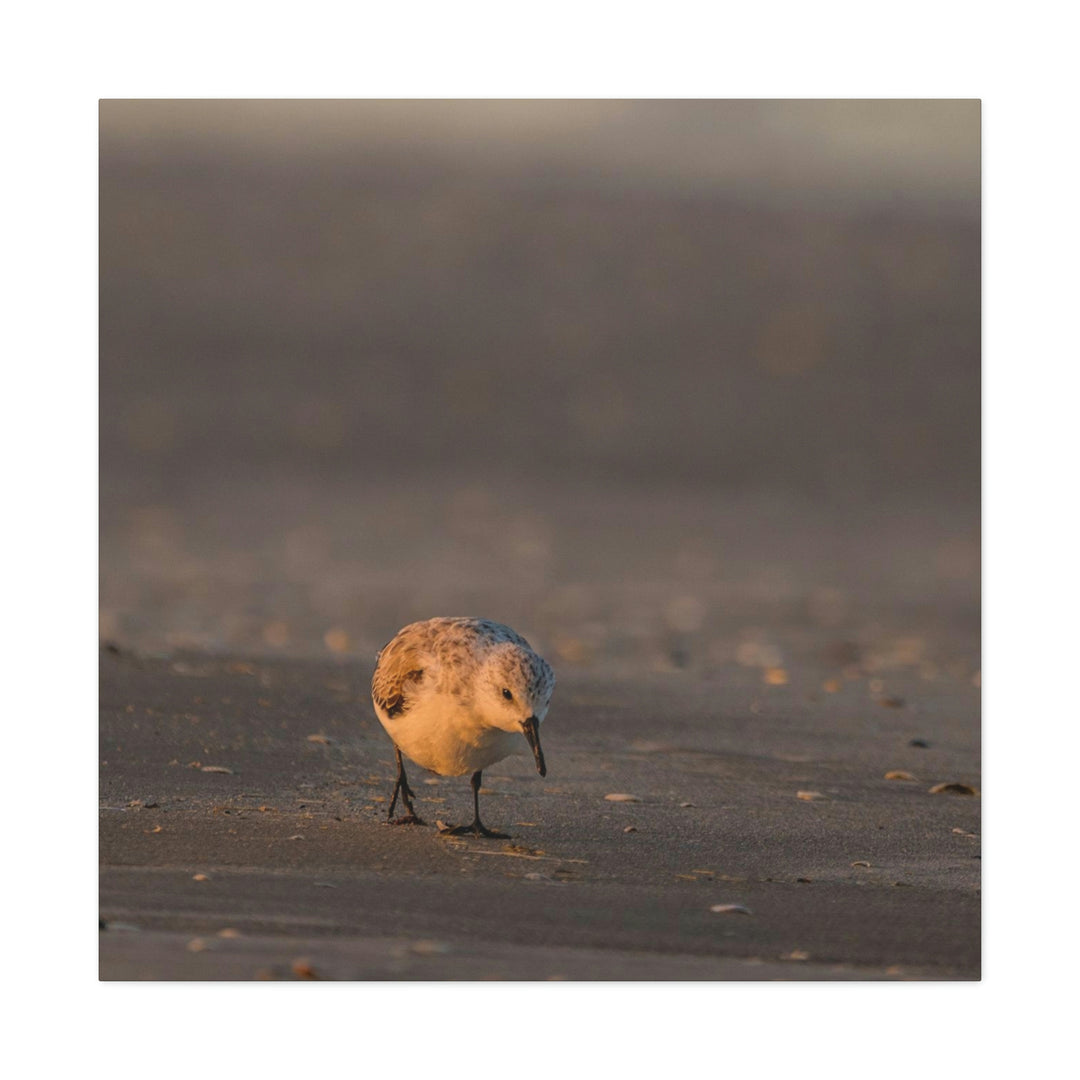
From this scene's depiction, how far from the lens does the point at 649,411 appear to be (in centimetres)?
1611

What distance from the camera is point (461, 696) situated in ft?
18.0

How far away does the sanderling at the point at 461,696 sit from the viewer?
5359 millimetres

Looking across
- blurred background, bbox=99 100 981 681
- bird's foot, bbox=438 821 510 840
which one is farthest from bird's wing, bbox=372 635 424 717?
blurred background, bbox=99 100 981 681

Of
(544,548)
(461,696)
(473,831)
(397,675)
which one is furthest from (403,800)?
(544,548)

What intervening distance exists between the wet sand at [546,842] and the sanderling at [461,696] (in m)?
0.28

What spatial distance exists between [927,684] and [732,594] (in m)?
2.93

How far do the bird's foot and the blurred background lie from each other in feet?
16.1

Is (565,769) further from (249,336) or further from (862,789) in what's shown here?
(249,336)

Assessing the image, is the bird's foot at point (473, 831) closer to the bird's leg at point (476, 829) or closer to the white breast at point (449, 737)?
the bird's leg at point (476, 829)

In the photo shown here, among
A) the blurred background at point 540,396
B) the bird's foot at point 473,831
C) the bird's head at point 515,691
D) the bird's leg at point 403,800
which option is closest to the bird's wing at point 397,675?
the bird's leg at point 403,800

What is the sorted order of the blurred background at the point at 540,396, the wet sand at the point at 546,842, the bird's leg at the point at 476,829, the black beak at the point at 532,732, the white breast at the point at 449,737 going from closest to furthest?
the wet sand at the point at 546,842 < the black beak at the point at 532,732 < the white breast at the point at 449,737 < the bird's leg at the point at 476,829 < the blurred background at the point at 540,396

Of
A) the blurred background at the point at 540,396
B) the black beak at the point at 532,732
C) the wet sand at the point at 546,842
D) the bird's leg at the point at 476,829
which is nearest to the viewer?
the wet sand at the point at 546,842

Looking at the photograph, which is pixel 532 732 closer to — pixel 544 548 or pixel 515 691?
pixel 515 691

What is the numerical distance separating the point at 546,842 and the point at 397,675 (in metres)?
0.70
